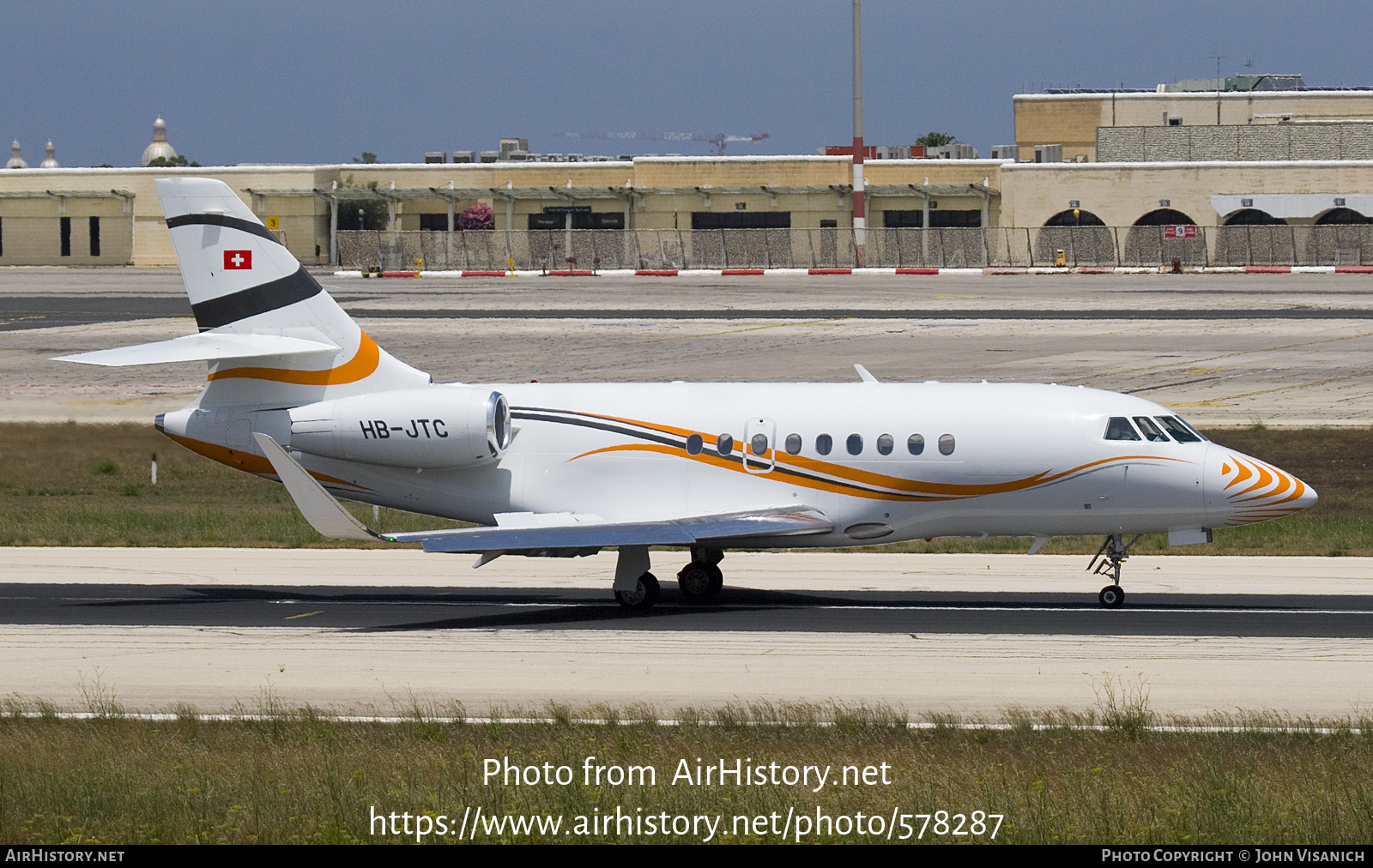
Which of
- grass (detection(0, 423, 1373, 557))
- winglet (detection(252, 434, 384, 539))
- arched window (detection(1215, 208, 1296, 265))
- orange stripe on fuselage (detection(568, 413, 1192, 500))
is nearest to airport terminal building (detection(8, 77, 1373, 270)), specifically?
arched window (detection(1215, 208, 1296, 265))

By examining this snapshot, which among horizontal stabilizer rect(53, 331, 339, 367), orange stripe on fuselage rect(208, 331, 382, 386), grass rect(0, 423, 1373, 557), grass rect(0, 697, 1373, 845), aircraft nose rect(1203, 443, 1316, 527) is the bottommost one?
grass rect(0, 697, 1373, 845)

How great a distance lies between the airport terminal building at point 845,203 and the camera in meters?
106

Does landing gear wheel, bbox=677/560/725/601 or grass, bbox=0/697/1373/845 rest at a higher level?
landing gear wheel, bbox=677/560/725/601

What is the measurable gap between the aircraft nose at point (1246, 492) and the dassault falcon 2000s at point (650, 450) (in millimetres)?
27

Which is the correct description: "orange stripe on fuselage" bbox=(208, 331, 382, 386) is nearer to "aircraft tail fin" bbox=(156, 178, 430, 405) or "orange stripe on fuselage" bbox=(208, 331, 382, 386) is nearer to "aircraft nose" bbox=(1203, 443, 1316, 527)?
"aircraft tail fin" bbox=(156, 178, 430, 405)

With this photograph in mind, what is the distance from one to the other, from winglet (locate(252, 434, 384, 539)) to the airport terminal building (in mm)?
86855

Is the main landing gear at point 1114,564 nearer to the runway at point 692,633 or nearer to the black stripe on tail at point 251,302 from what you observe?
the runway at point 692,633

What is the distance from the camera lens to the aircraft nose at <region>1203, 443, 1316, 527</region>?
78.3 ft

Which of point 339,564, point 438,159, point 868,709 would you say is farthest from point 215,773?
point 438,159

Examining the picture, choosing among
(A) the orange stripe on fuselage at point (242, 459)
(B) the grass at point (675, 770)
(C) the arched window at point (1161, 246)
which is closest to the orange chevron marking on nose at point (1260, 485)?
(B) the grass at point (675, 770)

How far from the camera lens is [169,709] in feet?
62.7

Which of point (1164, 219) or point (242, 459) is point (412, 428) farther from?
point (1164, 219)

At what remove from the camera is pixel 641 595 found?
83.3 feet

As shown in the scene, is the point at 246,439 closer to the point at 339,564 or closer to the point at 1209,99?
the point at 339,564
